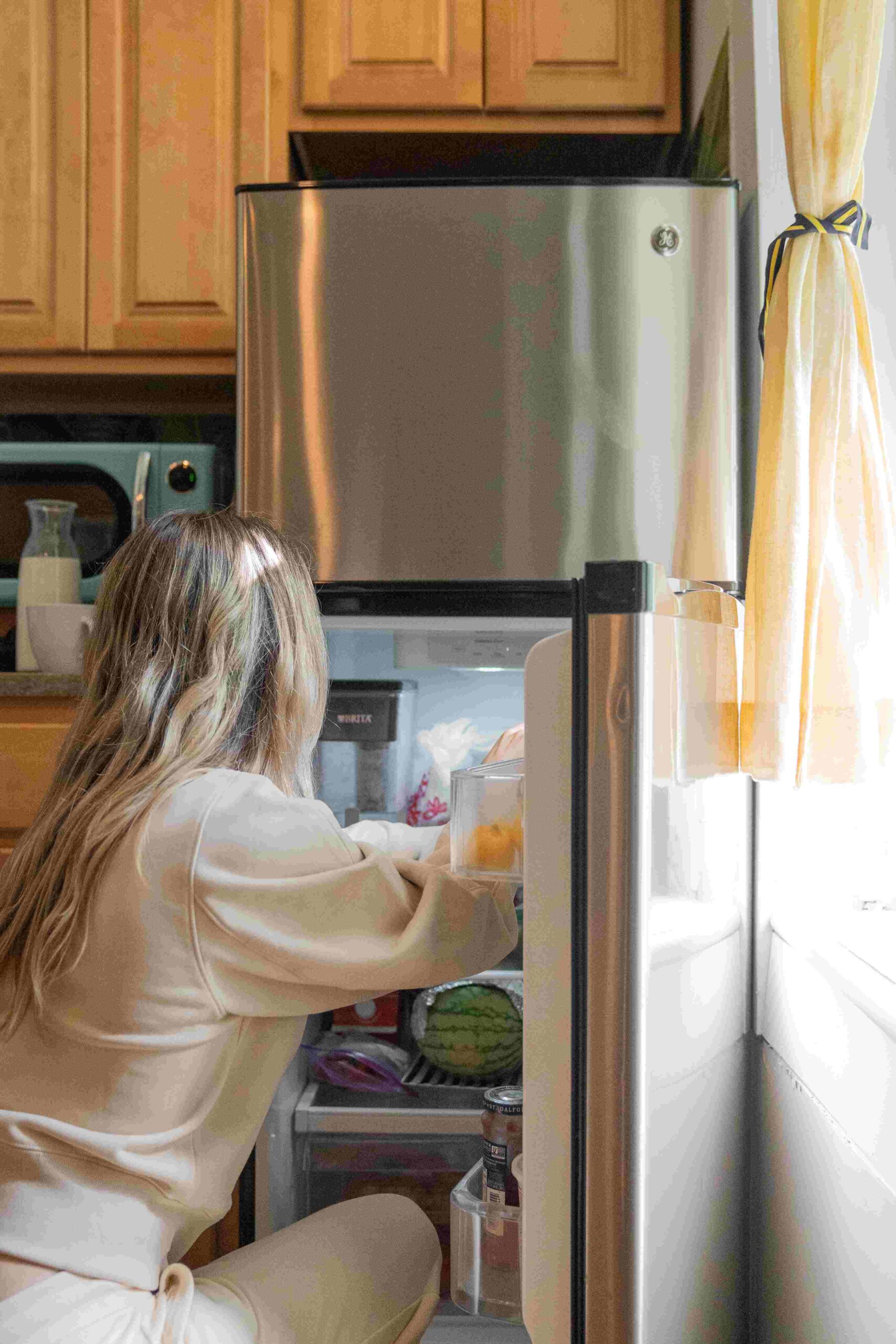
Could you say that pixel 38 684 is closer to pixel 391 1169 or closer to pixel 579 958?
pixel 391 1169

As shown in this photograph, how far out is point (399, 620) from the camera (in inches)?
54.3

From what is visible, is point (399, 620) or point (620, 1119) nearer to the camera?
point (620, 1119)

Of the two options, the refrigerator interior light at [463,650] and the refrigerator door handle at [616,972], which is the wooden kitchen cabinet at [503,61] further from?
the refrigerator door handle at [616,972]

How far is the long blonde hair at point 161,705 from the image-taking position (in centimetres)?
90

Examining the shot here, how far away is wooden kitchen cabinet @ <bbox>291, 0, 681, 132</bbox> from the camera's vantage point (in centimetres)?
162

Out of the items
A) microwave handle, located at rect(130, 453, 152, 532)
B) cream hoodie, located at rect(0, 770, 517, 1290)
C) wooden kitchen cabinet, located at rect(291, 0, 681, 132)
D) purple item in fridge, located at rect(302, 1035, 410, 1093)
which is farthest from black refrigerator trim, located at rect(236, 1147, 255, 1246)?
wooden kitchen cabinet, located at rect(291, 0, 681, 132)

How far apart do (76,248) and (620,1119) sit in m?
1.60

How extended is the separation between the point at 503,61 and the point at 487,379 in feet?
1.99

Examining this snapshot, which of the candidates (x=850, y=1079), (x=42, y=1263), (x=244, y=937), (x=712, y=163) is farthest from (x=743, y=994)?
(x=712, y=163)

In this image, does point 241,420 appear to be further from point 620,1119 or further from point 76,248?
point 620,1119

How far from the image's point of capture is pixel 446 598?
138 cm

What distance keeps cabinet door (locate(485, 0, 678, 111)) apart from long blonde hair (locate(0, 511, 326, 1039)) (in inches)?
38.2

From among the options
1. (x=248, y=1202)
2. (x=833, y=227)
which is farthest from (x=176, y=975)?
(x=833, y=227)

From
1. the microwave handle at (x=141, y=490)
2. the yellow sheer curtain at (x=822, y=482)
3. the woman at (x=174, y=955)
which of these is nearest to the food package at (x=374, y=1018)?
the woman at (x=174, y=955)
